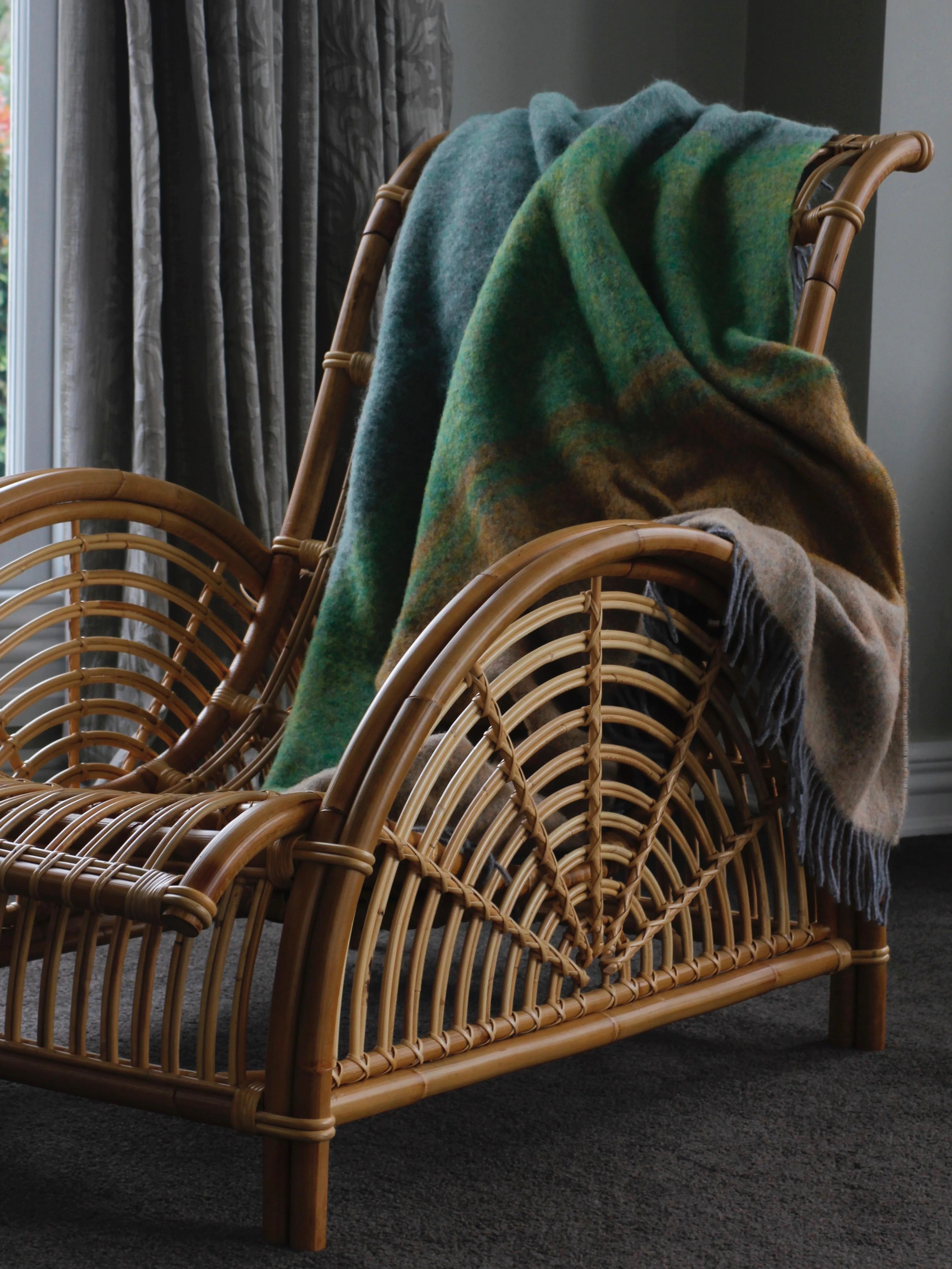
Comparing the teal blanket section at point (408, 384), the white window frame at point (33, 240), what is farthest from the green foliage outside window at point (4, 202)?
the teal blanket section at point (408, 384)

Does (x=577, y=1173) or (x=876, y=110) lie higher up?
(x=876, y=110)

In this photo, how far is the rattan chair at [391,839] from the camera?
822mm

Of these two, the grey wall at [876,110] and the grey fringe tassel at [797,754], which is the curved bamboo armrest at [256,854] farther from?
the grey wall at [876,110]

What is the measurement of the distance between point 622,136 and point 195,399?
2.43ft

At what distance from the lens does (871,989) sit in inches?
48.8

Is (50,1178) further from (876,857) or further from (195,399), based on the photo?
(195,399)

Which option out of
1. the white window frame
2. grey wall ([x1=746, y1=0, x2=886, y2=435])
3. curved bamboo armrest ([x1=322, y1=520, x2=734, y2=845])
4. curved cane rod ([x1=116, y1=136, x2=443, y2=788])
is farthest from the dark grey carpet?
grey wall ([x1=746, y1=0, x2=886, y2=435])

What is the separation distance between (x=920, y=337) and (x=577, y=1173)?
1.54 m

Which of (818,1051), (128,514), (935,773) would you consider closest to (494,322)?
Result: (128,514)

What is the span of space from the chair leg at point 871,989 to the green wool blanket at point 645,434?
0.25 feet

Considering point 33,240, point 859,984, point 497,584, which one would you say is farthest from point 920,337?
point 497,584

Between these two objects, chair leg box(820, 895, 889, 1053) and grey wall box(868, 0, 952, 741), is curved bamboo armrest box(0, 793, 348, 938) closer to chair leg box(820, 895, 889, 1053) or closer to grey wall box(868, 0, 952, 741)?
chair leg box(820, 895, 889, 1053)

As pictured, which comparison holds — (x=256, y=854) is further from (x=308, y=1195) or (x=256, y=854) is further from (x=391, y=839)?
(x=308, y=1195)

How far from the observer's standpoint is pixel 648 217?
1.25 m
